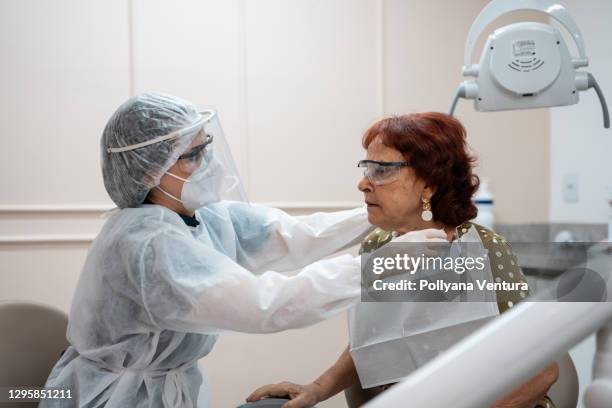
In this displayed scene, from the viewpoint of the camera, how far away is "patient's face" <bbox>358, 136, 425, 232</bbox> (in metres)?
1.40

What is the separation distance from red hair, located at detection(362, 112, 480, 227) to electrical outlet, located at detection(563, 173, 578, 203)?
4.36ft

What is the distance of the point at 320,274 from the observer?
1168mm

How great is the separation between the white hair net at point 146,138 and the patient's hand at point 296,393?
1.93 ft

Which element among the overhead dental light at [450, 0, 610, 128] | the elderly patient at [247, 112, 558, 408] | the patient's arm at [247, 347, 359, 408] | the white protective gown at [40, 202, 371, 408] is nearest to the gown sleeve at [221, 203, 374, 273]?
the white protective gown at [40, 202, 371, 408]

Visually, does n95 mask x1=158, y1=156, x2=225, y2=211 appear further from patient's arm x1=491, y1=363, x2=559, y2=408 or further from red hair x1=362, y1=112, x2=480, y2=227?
patient's arm x1=491, y1=363, x2=559, y2=408

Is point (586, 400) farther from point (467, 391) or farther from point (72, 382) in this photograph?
point (72, 382)

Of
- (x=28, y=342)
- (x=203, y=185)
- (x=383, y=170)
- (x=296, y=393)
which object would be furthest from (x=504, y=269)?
(x=28, y=342)

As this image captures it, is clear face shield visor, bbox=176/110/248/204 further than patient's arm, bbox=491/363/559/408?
Yes

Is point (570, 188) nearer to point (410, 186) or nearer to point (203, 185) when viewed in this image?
point (410, 186)

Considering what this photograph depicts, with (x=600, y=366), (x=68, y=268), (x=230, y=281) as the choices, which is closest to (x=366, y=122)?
(x=68, y=268)

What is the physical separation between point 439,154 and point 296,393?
2.26 feet

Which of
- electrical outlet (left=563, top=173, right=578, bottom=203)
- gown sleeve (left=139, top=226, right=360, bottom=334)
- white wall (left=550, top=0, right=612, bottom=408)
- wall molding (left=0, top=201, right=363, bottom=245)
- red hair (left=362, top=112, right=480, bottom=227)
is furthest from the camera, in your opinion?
electrical outlet (left=563, top=173, right=578, bottom=203)

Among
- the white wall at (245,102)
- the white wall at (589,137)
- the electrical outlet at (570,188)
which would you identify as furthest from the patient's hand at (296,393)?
the electrical outlet at (570,188)

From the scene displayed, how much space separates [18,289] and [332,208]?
1.30m
